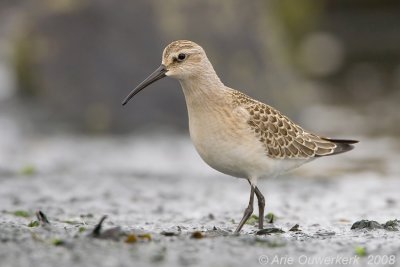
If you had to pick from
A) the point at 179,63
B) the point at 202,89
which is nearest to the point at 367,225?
the point at 202,89

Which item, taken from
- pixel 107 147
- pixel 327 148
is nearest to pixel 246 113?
pixel 327 148

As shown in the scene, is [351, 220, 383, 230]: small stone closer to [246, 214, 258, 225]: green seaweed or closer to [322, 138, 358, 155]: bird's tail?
[246, 214, 258, 225]: green seaweed

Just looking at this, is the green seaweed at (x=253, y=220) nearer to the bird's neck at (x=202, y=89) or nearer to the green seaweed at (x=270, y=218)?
the green seaweed at (x=270, y=218)

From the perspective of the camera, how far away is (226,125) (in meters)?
8.09

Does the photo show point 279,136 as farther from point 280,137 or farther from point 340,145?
point 340,145

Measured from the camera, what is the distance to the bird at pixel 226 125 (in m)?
7.99

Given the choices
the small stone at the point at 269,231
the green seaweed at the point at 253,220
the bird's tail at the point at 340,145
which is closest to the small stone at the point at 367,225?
the small stone at the point at 269,231

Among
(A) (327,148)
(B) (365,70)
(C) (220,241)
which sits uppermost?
(B) (365,70)

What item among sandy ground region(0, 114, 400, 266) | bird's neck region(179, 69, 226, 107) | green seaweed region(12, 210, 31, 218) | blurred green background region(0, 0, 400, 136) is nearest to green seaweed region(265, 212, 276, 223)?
sandy ground region(0, 114, 400, 266)

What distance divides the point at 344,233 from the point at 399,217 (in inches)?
72.4

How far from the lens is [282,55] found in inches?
789

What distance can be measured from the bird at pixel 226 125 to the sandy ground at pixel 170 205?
25.7 inches

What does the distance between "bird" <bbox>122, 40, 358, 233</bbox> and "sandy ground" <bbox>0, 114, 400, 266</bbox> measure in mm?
654

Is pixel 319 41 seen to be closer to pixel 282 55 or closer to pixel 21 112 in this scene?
pixel 282 55
